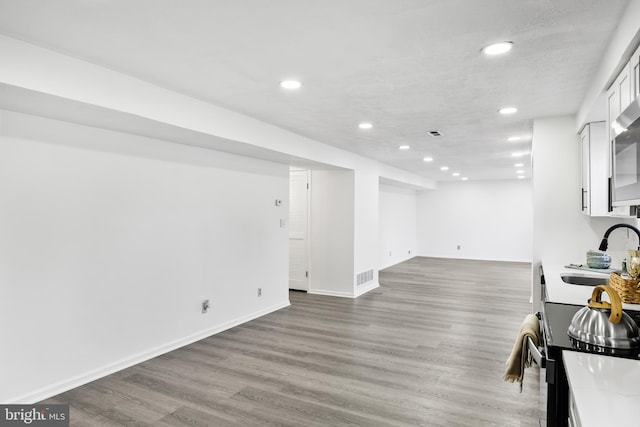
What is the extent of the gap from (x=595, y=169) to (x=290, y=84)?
2.65 metres

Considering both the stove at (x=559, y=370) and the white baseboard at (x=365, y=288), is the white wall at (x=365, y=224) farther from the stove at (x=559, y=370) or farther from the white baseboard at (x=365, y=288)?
the stove at (x=559, y=370)

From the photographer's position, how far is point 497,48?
7.82 feet

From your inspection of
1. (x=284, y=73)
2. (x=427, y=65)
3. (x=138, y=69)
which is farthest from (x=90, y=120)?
(x=427, y=65)

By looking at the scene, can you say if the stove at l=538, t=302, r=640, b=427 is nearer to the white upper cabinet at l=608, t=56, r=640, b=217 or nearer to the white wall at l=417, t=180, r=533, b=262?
the white upper cabinet at l=608, t=56, r=640, b=217

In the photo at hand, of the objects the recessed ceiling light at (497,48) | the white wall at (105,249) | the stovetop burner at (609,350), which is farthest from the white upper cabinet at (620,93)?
the white wall at (105,249)

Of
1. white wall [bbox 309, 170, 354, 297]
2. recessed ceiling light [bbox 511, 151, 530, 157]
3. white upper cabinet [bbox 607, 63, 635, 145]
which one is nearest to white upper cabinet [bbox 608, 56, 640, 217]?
white upper cabinet [bbox 607, 63, 635, 145]

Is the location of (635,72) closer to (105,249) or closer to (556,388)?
(556,388)

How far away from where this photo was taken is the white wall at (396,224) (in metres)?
9.89

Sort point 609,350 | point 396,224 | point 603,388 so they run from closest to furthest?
point 603,388 → point 609,350 → point 396,224

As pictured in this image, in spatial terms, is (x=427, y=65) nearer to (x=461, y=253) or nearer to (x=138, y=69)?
(x=138, y=69)

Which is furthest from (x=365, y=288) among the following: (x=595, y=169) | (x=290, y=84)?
(x=290, y=84)

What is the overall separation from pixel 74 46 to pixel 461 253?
1139 centimetres

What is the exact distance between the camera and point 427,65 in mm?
2684

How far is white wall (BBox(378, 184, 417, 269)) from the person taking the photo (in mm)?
9886
